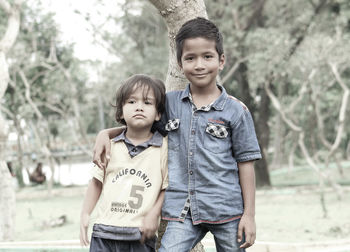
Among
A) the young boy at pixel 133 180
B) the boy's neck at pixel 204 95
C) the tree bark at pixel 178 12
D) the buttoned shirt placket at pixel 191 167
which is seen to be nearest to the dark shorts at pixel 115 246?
the young boy at pixel 133 180

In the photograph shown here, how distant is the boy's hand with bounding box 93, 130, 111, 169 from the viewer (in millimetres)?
2387

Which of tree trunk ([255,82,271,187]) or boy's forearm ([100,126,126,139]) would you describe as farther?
tree trunk ([255,82,271,187])

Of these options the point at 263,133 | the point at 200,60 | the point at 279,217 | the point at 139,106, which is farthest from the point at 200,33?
the point at 263,133

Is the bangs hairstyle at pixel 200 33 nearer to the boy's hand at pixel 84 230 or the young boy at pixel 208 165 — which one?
the young boy at pixel 208 165

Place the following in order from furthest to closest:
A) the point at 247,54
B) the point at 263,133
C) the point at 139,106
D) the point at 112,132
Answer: the point at 263,133 < the point at 247,54 < the point at 112,132 < the point at 139,106

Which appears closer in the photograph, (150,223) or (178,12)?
(150,223)

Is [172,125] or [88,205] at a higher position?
[172,125]

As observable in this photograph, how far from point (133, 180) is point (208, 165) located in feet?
1.24

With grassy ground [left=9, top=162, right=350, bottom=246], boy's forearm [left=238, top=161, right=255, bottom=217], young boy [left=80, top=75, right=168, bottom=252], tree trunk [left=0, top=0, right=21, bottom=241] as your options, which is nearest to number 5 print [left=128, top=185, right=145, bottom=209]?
young boy [left=80, top=75, right=168, bottom=252]

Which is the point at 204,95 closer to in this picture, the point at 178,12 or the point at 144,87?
the point at 144,87

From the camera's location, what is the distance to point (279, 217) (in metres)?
7.79

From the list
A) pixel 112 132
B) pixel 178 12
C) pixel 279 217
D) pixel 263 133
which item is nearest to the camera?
pixel 112 132

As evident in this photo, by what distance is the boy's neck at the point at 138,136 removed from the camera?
243cm

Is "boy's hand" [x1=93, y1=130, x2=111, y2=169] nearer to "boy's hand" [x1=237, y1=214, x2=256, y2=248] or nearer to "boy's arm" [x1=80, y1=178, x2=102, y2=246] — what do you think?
"boy's arm" [x1=80, y1=178, x2=102, y2=246]
